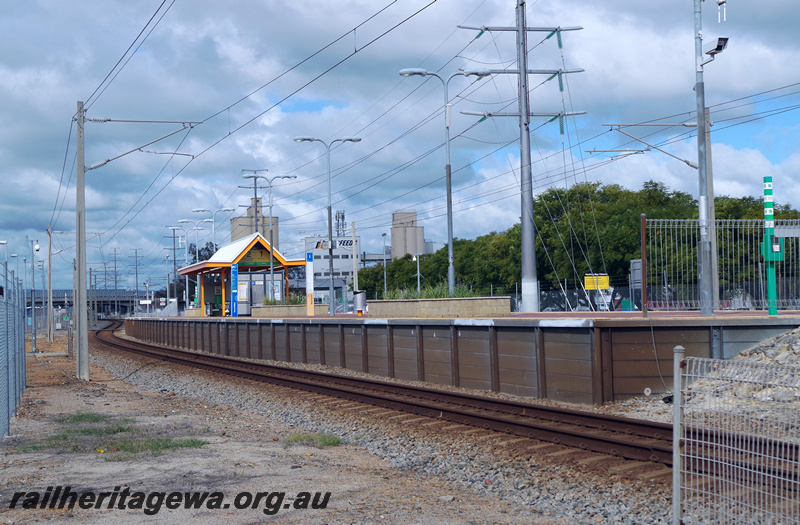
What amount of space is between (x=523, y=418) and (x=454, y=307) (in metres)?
10.5

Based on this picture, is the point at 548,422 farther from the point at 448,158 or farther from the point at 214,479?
the point at 448,158

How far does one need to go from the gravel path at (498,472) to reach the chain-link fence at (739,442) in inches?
59.4

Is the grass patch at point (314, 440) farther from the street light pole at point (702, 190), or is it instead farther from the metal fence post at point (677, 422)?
the street light pole at point (702, 190)

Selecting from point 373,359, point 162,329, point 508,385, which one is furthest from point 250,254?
point 508,385

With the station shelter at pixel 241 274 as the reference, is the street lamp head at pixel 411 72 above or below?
above

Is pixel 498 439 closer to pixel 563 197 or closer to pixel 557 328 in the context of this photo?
pixel 557 328

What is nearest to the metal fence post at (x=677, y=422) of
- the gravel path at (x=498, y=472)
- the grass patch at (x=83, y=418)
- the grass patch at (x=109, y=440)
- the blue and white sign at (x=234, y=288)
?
the gravel path at (x=498, y=472)

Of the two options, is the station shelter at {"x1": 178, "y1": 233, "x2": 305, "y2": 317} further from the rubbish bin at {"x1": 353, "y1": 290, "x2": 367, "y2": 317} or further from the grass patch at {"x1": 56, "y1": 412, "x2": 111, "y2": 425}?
the grass patch at {"x1": 56, "y1": 412, "x2": 111, "y2": 425}

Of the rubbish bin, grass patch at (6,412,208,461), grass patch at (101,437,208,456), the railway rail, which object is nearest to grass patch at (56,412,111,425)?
grass patch at (6,412,208,461)

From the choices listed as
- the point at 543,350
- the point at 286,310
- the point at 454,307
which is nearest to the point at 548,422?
the point at 543,350

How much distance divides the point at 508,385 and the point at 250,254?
35324 millimetres

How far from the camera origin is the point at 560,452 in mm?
9930

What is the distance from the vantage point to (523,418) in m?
12.6

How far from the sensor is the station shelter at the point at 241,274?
155 ft
